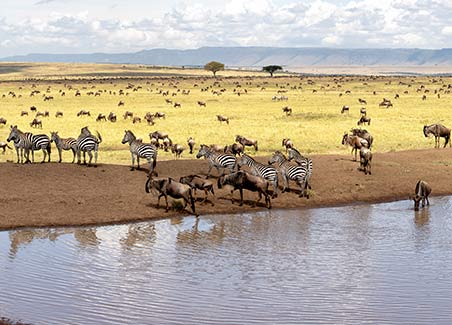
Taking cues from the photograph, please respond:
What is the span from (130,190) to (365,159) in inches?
362

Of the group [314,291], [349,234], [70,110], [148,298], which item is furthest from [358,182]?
[70,110]

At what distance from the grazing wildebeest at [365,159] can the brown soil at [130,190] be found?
0.28 metres

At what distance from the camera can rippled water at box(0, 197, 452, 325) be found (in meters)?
11.7

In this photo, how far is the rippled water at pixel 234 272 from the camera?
11727mm

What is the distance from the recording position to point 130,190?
22.5 m

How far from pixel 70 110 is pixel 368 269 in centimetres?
4915

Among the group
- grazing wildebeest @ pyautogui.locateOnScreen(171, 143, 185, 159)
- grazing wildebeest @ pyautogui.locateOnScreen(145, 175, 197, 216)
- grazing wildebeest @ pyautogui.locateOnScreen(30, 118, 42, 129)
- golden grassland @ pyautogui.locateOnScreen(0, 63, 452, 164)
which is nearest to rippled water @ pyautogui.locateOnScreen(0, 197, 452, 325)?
grazing wildebeest @ pyautogui.locateOnScreen(145, 175, 197, 216)

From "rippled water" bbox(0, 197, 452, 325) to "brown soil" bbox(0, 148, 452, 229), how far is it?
1120mm

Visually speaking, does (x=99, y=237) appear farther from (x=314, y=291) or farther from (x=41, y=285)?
(x=314, y=291)

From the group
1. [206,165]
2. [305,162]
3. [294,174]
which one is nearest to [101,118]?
[206,165]

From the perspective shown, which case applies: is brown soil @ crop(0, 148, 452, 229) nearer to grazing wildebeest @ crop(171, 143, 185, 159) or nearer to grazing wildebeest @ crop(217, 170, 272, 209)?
grazing wildebeest @ crop(217, 170, 272, 209)

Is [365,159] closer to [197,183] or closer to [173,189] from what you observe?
[197,183]

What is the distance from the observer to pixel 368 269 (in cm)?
1459

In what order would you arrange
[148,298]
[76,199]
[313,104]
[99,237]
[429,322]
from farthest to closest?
[313,104] < [76,199] < [99,237] < [148,298] < [429,322]
